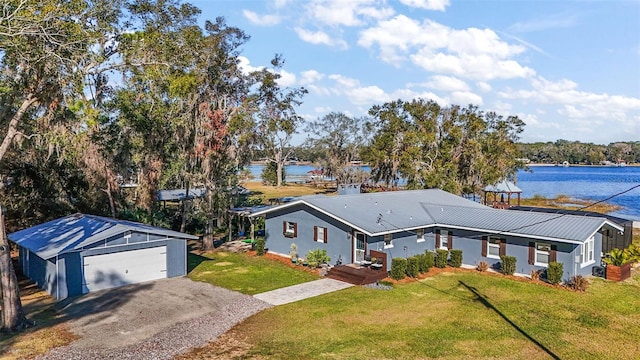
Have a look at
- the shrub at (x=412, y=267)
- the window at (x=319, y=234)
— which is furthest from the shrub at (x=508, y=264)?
the window at (x=319, y=234)

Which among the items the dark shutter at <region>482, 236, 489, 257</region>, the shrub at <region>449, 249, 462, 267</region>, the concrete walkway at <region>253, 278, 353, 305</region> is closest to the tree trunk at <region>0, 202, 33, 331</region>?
the concrete walkway at <region>253, 278, 353, 305</region>

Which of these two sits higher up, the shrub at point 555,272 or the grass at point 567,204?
the shrub at point 555,272

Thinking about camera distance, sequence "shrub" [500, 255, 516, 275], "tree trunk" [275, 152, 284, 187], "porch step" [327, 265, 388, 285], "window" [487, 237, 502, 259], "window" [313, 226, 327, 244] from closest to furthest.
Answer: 1. "porch step" [327, 265, 388, 285]
2. "shrub" [500, 255, 516, 275]
3. "window" [487, 237, 502, 259]
4. "window" [313, 226, 327, 244]
5. "tree trunk" [275, 152, 284, 187]

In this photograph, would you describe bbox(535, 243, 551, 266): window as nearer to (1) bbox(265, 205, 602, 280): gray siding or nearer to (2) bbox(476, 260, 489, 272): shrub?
(1) bbox(265, 205, 602, 280): gray siding

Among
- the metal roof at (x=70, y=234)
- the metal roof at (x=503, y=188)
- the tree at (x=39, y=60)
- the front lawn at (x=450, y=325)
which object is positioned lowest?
the front lawn at (x=450, y=325)

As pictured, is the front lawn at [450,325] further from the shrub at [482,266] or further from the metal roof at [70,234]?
the metal roof at [70,234]

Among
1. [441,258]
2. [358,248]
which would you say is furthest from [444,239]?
[358,248]

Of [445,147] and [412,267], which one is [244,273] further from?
[445,147]
